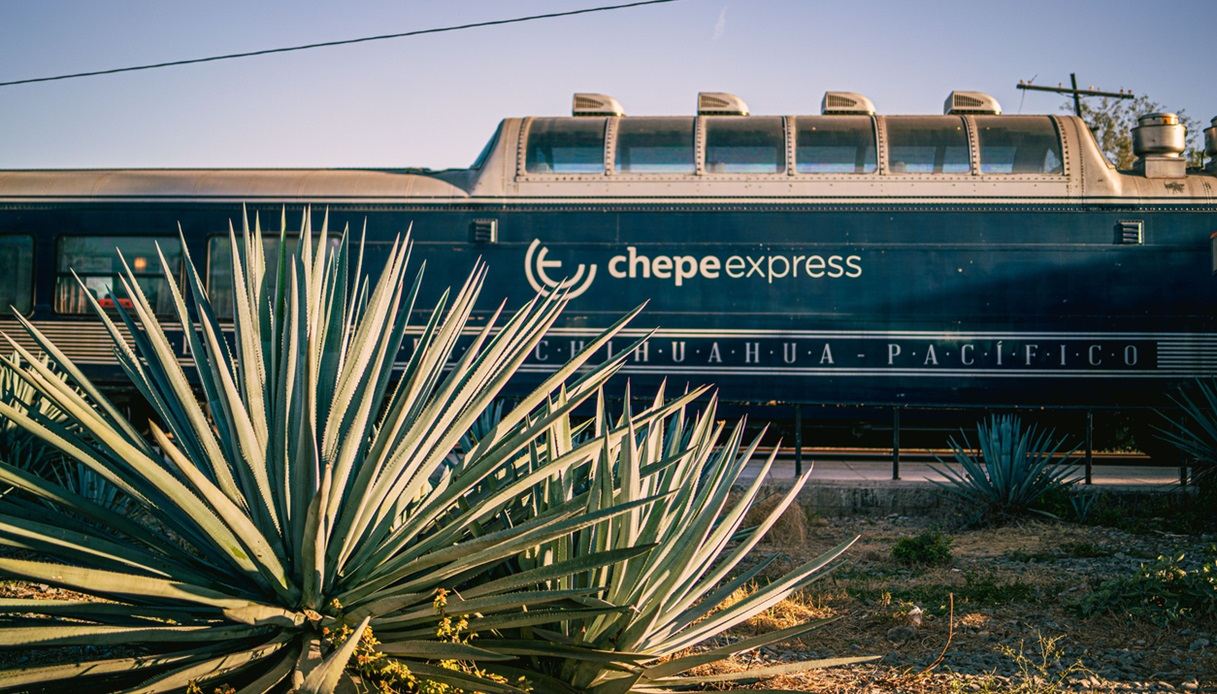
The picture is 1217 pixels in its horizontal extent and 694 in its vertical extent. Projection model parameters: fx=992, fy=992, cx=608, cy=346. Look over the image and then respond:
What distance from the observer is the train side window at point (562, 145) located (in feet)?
37.3

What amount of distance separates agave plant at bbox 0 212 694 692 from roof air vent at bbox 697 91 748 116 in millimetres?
8722

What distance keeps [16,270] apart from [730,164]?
8400mm

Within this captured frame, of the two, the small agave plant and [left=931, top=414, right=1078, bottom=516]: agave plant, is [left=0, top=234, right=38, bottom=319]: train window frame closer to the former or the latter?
[left=931, top=414, right=1078, bottom=516]: agave plant

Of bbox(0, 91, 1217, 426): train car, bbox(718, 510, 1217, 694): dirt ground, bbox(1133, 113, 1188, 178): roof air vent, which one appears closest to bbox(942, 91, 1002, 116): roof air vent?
bbox(0, 91, 1217, 426): train car

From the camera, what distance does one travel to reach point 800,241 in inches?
441

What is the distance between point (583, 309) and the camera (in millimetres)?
11305

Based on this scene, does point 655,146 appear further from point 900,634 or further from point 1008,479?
point 900,634

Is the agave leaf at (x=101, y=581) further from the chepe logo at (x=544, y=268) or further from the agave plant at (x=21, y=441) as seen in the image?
the chepe logo at (x=544, y=268)

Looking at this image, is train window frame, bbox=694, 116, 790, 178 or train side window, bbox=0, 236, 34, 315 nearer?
train window frame, bbox=694, 116, 790, 178

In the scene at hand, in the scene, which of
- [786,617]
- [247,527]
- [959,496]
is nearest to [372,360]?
[247,527]

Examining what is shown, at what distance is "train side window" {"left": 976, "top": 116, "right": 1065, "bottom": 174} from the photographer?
11047 mm

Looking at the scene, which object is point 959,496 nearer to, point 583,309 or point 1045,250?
point 1045,250

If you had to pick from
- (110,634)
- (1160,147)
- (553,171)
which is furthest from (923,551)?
(1160,147)

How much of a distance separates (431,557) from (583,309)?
8605 millimetres
